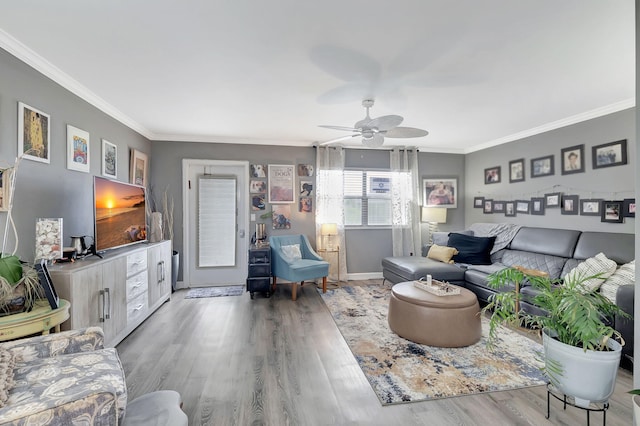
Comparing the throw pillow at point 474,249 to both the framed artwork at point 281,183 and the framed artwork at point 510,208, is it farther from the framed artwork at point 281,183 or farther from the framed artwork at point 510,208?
the framed artwork at point 281,183

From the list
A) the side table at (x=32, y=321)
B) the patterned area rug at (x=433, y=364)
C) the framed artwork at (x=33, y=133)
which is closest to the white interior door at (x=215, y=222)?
the framed artwork at (x=33, y=133)

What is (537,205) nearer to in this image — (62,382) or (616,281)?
(616,281)

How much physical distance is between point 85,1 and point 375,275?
4958 mm

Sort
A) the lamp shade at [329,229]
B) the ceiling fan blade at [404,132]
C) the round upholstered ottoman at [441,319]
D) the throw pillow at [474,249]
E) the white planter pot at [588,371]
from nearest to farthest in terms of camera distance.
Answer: the white planter pot at [588,371] → the round upholstered ottoman at [441,319] → the ceiling fan blade at [404,132] → the throw pillow at [474,249] → the lamp shade at [329,229]

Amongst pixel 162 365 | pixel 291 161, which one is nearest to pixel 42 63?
pixel 162 365

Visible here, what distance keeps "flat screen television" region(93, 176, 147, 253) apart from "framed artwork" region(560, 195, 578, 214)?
545 cm

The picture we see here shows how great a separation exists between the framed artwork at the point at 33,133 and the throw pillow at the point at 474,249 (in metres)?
4.95

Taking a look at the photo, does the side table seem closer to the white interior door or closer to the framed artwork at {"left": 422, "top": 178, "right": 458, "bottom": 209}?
the white interior door

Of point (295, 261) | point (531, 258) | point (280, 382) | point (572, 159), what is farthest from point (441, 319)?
point (572, 159)

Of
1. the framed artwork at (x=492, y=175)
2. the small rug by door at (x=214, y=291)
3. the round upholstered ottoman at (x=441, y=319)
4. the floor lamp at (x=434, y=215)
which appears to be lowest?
the small rug by door at (x=214, y=291)

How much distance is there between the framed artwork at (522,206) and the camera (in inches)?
168

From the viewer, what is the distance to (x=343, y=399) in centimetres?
192

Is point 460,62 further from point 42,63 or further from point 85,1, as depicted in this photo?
point 42,63

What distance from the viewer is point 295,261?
434 cm
